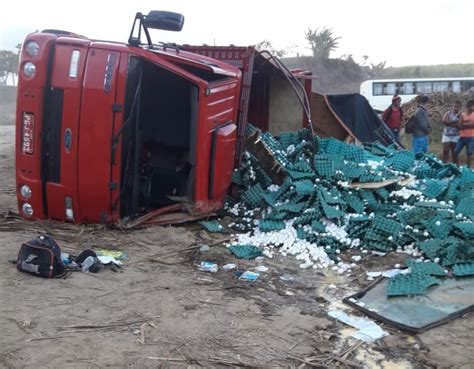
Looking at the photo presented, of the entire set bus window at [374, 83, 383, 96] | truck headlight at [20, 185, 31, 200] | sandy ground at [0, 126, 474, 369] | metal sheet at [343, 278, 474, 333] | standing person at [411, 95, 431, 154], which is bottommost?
sandy ground at [0, 126, 474, 369]

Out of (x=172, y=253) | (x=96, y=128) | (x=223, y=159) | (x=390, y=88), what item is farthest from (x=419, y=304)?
(x=390, y=88)

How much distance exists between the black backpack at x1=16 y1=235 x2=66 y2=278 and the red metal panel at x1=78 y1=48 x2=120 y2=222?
1.08 metres

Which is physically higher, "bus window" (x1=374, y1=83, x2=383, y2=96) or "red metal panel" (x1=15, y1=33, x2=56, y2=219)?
"bus window" (x1=374, y1=83, x2=383, y2=96)

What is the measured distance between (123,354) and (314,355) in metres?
1.08

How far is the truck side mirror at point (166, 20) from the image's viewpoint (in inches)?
189

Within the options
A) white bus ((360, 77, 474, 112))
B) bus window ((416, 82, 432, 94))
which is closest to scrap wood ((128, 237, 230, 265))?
white bus ((360, 77, 474, 112))

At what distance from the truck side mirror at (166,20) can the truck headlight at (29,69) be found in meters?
1.11

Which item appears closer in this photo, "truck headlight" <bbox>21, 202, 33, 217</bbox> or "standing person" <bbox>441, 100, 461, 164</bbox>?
"truck headlight" <bbox>21, 202, 33, 217</bbox>

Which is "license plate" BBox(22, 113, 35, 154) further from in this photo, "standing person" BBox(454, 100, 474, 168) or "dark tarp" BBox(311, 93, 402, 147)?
"standing person" BBox(454, 100, 474, 168)

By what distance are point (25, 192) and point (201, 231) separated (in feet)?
5.77

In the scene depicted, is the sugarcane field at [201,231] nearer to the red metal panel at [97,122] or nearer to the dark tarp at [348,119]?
the red metal panel at [97,122]

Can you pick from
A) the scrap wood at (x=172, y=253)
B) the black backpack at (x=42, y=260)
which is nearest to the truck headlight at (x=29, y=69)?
the black backpack at (x=42, y=260)

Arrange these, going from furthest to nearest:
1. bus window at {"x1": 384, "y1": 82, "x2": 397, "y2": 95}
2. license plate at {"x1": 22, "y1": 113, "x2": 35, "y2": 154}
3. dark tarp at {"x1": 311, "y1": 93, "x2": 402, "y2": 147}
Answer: bus window at {"x1": 384, "y1": 82, "x2": 397, "y2": 95} < dark tarp at {"x1": 311, "y1": 93, "x2": 402, "y2": 147} < license plate at {"x1": 22, "y1": 113, "x2": 35, "y2": 154}

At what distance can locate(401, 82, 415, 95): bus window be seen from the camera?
26.9 meters
